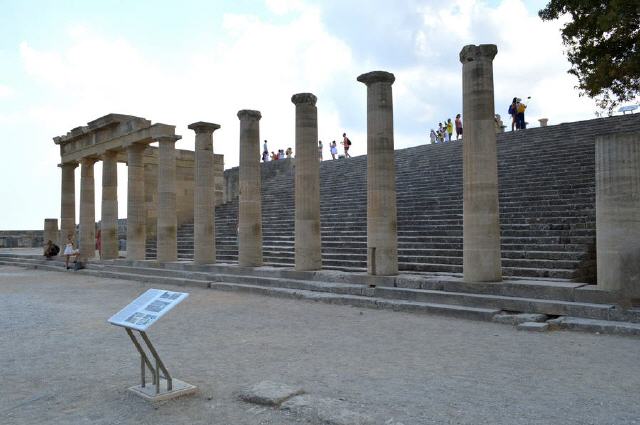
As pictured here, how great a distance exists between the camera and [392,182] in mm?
12406

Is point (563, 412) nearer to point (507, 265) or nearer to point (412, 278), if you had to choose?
point (412, 278)

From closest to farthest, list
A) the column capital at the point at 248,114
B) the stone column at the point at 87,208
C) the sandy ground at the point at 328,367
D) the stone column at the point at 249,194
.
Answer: the sandy ground at the point at 328,367 → the stone column at the point at 249,194 → the column capital at the point at 248,114 → the stone column at the point at 87,208

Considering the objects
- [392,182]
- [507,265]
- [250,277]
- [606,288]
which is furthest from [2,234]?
[606,288]

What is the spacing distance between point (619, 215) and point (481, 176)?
2.52 meters

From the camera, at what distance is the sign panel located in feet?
16.3

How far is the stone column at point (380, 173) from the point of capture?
12117mm

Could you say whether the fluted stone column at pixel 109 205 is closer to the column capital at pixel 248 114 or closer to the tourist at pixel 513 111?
the column capital at pixel 248 114

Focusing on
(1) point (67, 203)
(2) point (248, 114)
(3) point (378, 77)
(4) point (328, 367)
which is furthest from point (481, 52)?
(1) point (67, 203)

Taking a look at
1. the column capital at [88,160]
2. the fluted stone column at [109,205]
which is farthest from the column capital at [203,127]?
the column capital at [88,160]

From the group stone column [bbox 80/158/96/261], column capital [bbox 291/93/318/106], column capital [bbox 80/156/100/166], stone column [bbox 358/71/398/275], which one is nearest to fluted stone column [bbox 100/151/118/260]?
column capital [bbox 80/156/100/166]

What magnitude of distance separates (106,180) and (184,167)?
5835 mm

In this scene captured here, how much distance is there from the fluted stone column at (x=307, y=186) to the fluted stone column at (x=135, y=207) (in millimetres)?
8747

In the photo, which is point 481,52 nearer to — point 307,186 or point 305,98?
point 305,98

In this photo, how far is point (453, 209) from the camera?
16094 millimetres
